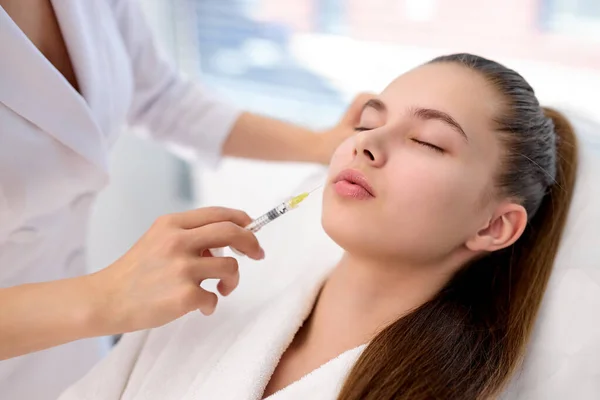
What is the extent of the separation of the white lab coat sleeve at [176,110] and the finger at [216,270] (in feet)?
1.58

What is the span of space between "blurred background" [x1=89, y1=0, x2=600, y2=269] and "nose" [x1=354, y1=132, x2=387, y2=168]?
1.55 feet

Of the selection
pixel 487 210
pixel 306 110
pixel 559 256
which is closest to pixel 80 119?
pixel 487 210

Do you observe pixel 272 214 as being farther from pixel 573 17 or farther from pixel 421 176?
pixel 573 17

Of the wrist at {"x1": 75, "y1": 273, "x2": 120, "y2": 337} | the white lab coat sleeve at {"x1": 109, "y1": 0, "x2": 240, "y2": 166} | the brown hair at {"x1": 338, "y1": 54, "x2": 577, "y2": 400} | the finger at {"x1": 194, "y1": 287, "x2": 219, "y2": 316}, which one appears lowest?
the brown hair at {"x1": 338, "y1": 54, "x2": 577, "y2": 400}

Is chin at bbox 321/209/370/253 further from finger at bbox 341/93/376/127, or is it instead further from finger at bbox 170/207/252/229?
finger at bbox 341/93/376/127

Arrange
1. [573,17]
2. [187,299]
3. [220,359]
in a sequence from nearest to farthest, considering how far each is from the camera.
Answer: [187,299], [220,359], [573,17]

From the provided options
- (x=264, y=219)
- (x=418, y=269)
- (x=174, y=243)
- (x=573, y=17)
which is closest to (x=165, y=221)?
(x=174, y=243)

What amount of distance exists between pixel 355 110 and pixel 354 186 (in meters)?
0.29

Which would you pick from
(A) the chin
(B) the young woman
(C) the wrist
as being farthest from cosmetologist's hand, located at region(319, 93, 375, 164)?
(C) the wrist

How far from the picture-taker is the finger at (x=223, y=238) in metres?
0.81

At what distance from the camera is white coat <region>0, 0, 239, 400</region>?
0.91 m

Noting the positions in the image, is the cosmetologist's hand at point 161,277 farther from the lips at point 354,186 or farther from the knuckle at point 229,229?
the lips at point 354,186

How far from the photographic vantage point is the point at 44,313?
0.79 m

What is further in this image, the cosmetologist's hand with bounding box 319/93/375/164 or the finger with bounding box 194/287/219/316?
the cosmetologist's hand with bounding box 319/93/375/164
